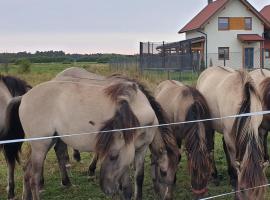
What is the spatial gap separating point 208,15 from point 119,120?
32579 millimetres

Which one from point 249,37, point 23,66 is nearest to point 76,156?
point 23,66

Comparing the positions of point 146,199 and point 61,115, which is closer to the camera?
point 61,115

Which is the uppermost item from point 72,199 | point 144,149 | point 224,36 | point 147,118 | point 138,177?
point 224,36

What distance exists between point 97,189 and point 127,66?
22425mm

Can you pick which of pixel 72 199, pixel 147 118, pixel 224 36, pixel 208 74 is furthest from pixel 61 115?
pixel 224 36

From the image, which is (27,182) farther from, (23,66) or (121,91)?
(23,66)

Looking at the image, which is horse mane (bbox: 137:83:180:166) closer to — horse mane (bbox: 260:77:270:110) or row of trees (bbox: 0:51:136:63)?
horse mane (bbox: 260:77:270:110)

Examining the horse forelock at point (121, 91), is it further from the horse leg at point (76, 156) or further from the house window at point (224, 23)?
the house window at point (224, 23)

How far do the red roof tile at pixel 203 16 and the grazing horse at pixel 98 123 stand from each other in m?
31.1

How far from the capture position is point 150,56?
26828 mm

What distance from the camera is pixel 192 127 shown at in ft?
16.8

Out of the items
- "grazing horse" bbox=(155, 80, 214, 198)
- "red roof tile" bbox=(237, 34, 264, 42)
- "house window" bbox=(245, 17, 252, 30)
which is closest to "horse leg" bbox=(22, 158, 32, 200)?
"grazing horse" bbox=(155, 80, 214, 198)

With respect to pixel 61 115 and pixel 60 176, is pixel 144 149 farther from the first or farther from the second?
pixel 60 176

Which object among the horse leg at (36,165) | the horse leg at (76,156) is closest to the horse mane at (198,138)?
the horse leg at (36,165)
